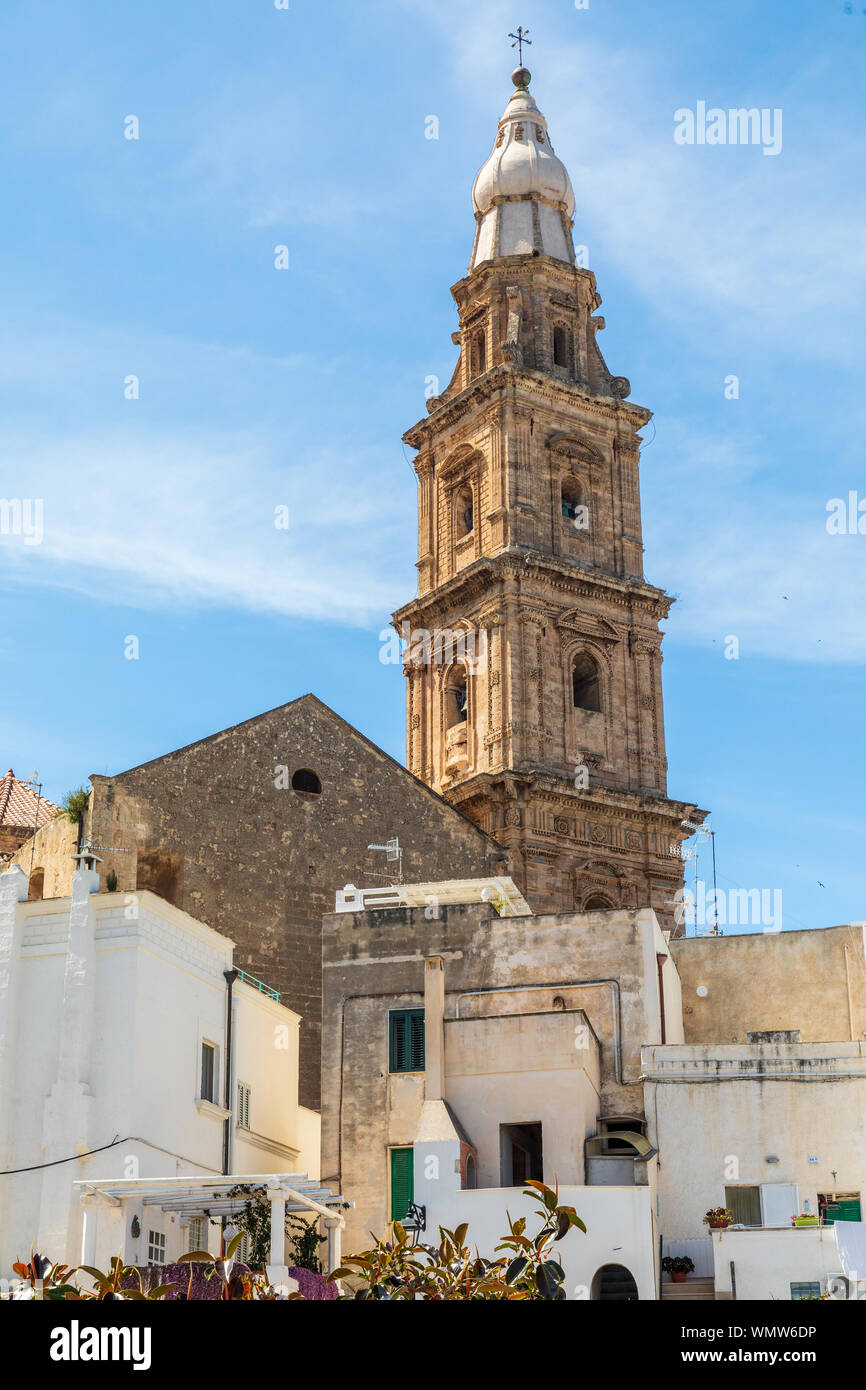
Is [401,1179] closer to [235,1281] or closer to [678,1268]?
[678,1268]

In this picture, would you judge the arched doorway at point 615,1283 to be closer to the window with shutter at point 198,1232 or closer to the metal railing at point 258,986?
the window with shutter at point 198,1232

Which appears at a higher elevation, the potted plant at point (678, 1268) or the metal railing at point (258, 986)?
the metal railing at point (258, 986)


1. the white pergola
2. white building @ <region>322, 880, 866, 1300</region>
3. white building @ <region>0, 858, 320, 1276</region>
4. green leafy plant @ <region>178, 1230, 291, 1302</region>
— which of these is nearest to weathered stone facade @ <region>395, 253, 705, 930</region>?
white building @ <region>322, 880, 866, 1300</region>

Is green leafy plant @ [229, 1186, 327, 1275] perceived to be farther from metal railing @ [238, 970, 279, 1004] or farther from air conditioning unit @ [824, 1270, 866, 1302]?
air conditioning unit @ [824, 1270, 866, 1302]

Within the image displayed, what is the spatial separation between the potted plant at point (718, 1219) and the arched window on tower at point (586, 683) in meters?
23.4

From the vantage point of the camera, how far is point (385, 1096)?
30.3 metres

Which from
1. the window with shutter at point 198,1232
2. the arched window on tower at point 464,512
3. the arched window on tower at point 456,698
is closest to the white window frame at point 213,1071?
the window with shutter at point 198,1232

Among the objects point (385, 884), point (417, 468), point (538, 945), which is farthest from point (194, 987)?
point (417, 468)

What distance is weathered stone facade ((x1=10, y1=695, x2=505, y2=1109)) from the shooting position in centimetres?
3641

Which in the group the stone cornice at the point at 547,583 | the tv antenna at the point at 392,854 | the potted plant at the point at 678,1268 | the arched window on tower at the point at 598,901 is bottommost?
the potted plant at the point at 678,1268

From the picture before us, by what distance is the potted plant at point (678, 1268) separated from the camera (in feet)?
90.1

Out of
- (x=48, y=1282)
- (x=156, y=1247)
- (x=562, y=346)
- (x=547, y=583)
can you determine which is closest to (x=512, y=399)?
(x=562, y=346)

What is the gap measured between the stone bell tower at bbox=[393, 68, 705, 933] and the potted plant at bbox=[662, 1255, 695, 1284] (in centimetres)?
1733
